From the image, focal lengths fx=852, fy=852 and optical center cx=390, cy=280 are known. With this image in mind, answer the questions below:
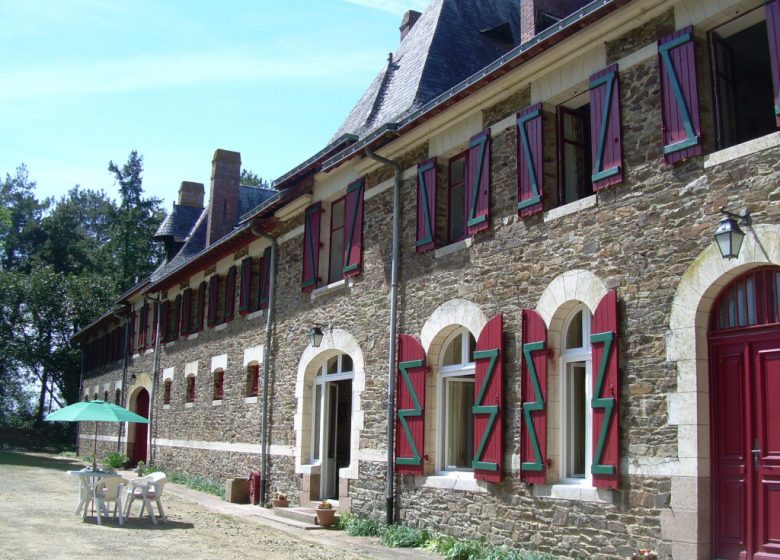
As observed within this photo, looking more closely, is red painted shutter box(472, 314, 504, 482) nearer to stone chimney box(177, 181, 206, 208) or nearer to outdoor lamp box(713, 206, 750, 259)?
outdoor lamp box(713, 206, 750, 259)

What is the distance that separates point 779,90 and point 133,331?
82.5 ft

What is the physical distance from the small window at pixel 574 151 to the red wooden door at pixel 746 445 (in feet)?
9.98

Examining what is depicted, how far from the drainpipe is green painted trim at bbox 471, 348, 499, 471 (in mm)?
1960

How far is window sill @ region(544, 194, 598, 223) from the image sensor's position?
9062 mm

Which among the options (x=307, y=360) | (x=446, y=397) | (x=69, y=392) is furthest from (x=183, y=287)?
(x=69, y=392)

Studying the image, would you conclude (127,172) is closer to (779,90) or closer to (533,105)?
(533,105)

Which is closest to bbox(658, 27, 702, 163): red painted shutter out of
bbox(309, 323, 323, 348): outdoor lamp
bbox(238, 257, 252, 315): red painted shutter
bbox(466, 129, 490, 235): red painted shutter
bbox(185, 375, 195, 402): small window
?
bbox(466, 129, 490, 235): red painted shutter

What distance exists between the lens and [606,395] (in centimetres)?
836

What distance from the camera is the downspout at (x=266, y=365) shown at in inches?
632

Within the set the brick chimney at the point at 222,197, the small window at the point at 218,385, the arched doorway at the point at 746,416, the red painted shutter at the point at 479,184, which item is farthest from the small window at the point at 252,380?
the arched doorway at the point at 746,416

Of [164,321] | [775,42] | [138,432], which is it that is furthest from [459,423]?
[138,432]

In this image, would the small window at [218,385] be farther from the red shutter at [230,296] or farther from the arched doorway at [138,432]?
the arched doorway at [138,432]

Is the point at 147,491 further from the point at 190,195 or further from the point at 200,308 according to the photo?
the point at 190,195

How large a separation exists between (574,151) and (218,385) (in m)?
12.1
